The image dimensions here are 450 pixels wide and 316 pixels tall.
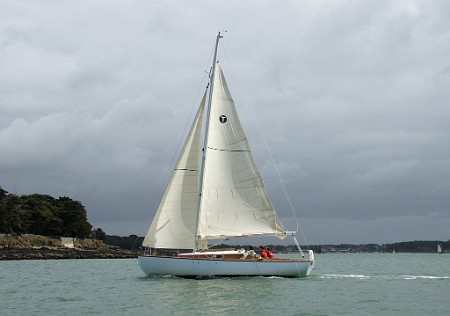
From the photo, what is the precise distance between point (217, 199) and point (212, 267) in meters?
4.57

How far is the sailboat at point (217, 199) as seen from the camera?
3988 centimetres

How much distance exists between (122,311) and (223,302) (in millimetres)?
4996

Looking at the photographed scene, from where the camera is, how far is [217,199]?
40344 mm

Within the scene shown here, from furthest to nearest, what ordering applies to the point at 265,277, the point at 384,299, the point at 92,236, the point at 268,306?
the point at 92,236, the point at 265,277, the point at 384,299, the point at 268,306

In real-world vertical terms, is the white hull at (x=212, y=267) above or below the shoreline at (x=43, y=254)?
below

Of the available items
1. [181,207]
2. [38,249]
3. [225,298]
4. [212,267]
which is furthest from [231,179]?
[38,249]

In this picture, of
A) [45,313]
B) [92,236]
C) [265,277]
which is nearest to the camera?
[45,313]

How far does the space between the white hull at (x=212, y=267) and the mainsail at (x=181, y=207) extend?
146 centimetres

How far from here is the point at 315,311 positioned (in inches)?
1118

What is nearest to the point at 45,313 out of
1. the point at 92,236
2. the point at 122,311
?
the point at 122,311

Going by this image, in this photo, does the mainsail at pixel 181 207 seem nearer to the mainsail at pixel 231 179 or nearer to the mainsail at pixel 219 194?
the mainsail at pixel 219 194

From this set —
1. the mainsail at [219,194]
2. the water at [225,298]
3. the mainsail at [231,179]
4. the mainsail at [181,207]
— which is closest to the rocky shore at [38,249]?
the water at [225,298]

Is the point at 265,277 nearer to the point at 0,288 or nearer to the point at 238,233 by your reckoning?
the point at 238,233

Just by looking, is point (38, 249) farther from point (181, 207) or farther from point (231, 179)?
point (231, 179)
